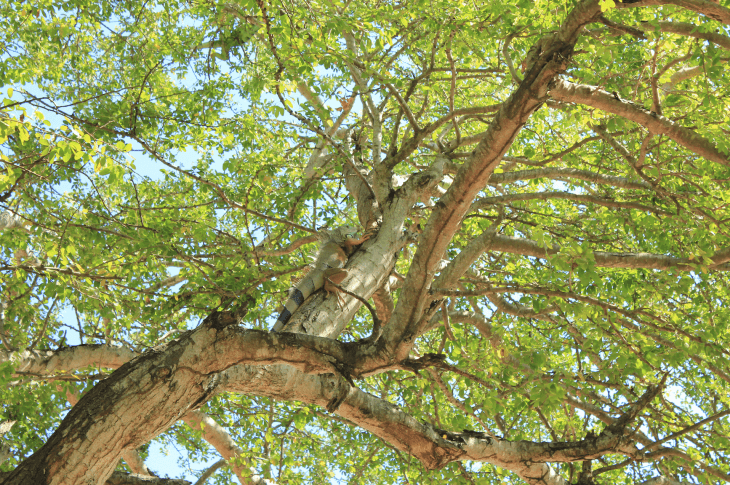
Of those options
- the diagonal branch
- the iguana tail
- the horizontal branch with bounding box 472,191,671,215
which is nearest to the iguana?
the iguana tail

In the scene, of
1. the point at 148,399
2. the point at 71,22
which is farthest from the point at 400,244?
the point at 71,22

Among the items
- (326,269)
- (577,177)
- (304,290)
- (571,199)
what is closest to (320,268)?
(326,269)

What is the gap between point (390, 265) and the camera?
4.64 metres

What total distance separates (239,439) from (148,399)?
14.3 feet

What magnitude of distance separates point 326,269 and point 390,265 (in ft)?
2.34

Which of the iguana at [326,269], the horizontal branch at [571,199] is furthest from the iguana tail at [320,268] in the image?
the horizontal branch at [571,199]

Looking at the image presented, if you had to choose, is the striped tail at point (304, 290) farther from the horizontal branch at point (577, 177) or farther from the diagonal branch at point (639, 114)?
the diagonal branch at point (639, 114)

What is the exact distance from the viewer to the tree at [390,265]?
2936 millimetres

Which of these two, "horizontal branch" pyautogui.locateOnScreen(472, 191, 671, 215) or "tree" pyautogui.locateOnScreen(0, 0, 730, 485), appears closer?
"tree" pyautogui.locateOnScreen(0, 0, 730, 485)

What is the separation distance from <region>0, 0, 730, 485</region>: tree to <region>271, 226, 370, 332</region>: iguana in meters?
0.10

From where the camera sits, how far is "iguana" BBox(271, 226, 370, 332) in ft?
13.5

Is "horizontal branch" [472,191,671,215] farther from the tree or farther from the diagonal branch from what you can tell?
the diagonal branch

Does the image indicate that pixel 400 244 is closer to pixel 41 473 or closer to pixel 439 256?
pixel 439 256

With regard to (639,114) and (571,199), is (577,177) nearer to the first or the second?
(571,199)
